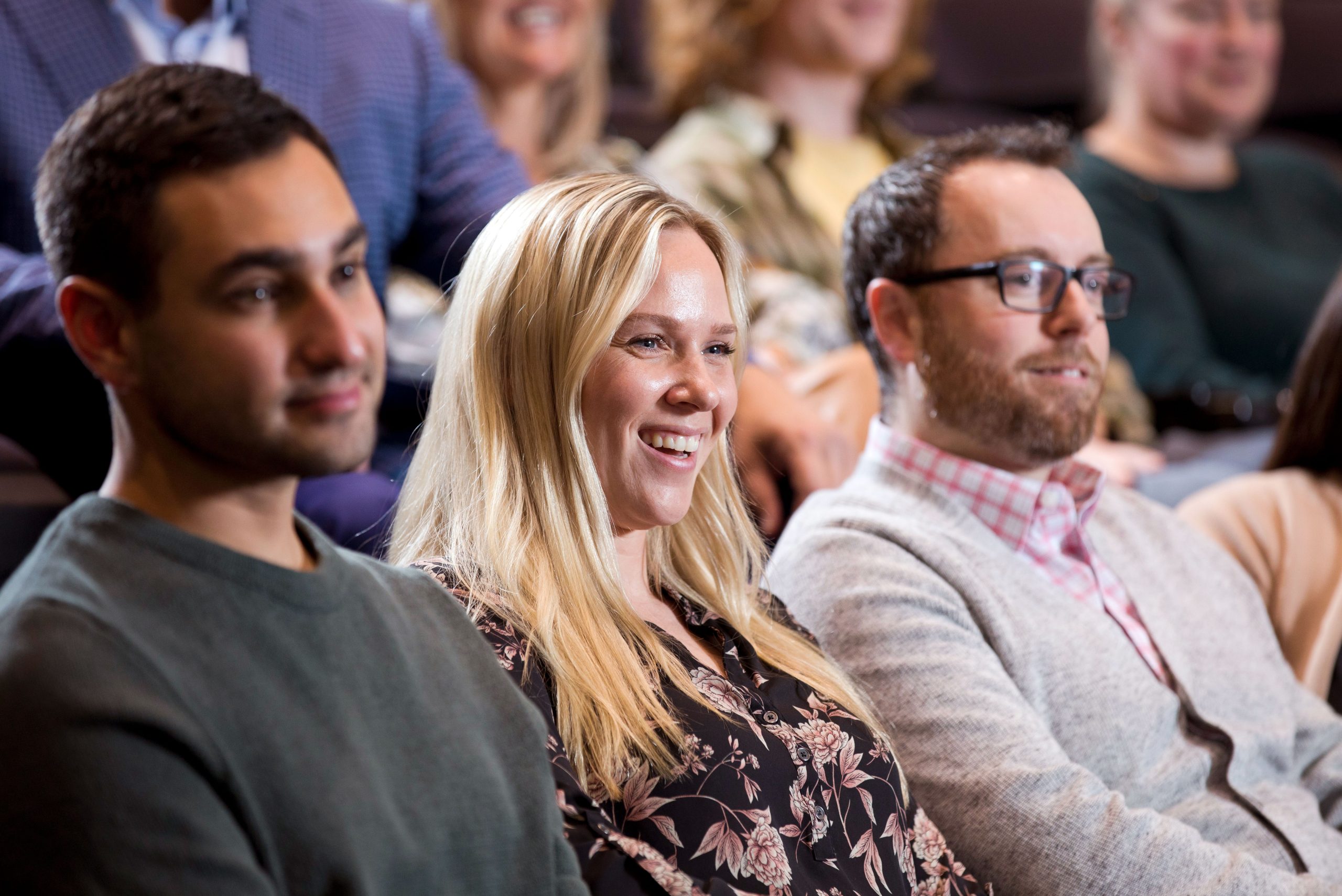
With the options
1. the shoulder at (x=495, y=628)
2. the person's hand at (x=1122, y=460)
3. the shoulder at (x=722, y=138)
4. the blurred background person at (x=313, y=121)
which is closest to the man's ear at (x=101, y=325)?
the shoulder at (x=495, y=628)

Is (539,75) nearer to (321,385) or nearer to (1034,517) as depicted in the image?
(1034,517)

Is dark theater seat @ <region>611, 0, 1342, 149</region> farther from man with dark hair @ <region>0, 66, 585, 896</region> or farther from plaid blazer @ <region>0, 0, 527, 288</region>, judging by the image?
man with dark hair @ <region>0, 66, 585, 896</region>

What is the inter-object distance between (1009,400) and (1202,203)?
1556 millimetres

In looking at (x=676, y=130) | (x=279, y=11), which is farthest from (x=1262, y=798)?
(x=676, y=130)

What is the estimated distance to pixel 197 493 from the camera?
0.66 meters

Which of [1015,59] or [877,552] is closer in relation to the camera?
[877,552]

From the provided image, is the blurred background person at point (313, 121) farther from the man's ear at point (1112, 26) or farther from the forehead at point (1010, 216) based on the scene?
the man's ear at point (1112, 26)

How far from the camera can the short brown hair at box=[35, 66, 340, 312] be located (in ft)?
2.08

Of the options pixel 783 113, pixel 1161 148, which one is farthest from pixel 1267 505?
pixel 1161 148

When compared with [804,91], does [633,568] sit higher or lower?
lower

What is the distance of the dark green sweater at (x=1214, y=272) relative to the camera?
7.63ft

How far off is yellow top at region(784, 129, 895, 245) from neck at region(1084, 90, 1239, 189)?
0.55 m

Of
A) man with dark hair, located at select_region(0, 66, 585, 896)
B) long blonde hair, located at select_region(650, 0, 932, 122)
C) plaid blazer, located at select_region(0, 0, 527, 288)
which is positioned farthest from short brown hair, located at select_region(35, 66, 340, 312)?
long blonde hair, located at select_region(650, 0, 932, 122)

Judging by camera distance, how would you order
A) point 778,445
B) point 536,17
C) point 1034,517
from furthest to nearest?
point 536,17 → point 778,445 → point 1034,517
